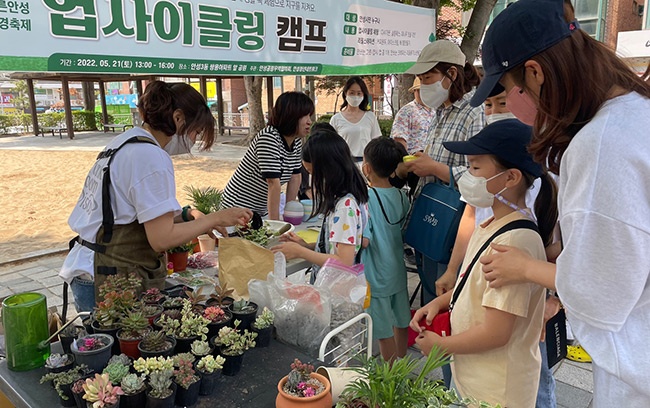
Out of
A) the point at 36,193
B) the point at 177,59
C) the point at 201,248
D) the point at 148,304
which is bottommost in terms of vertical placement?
the point at 36,193

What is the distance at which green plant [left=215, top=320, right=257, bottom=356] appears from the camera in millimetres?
1497

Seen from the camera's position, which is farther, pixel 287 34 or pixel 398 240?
pixel 287 34

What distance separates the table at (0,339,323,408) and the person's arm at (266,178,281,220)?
172cm

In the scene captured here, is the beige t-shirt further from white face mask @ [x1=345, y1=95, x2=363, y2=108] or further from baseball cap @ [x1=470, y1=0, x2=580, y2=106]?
white face mask @ [x1=345, y1=95, x2=363, y2=108]

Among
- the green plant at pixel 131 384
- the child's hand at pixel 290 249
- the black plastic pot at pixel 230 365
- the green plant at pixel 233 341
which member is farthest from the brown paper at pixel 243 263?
the green plant at pixel 131 384

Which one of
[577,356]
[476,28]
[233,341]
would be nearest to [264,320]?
[233,341]

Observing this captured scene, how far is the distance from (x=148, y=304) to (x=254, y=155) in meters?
1.74

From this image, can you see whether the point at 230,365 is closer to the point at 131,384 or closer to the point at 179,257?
the point at 131,384

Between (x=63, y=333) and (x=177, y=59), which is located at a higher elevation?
(x=177, y=59)

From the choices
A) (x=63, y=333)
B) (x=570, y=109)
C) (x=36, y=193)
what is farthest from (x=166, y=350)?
(x=36, y=193)

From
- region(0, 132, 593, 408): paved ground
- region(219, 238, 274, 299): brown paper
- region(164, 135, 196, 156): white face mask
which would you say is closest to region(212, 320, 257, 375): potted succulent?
region(219, 238, 274, 299): brown paper

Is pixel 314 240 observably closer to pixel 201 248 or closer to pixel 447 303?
pixel 201 248

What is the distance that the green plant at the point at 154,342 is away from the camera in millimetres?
1446

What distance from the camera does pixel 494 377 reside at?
166cm
